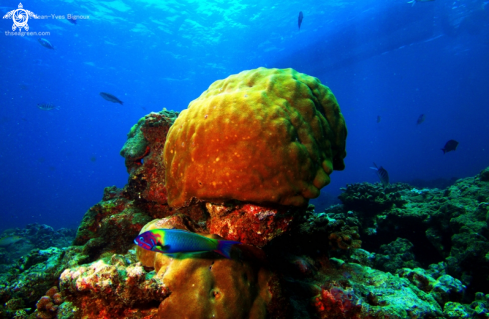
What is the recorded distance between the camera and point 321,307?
9.87ft

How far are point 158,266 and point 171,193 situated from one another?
3.76ft

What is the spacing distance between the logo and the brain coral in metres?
34.4

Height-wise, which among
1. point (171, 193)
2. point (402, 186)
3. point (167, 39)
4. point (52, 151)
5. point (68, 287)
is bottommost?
point (68, 287)

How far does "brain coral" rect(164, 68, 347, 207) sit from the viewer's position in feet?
8.91

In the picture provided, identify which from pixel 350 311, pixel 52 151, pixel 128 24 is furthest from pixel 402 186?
pixel 52 151

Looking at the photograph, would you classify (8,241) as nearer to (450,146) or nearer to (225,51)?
(450,146)

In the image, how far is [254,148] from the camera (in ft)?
9.06

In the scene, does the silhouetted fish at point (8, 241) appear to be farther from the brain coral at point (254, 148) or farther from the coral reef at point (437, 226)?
the coral reef at point (437, 226)

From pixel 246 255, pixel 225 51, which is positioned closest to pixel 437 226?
pixel 246 255

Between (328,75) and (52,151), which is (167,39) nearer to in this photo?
(328,75)

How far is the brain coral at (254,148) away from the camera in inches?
107

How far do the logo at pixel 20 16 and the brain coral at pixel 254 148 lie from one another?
34.4 m

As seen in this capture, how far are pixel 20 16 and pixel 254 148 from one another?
125 ft

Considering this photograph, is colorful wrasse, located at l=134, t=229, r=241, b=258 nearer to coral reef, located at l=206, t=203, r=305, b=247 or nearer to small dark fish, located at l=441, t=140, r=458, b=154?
coral reef, located at l=206, t=203, r=305, b=247
